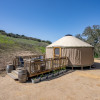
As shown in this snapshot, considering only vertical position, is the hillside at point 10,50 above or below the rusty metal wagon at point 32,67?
above

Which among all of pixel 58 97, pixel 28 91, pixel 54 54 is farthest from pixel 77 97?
pixel 54 54

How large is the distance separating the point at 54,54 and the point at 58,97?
17.4 feet

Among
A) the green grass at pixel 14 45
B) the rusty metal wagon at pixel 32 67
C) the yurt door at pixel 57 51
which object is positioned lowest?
the rusty metal wagon at pixel 32 67

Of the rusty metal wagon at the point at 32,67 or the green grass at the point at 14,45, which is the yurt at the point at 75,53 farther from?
the green grass at the point at 14,45

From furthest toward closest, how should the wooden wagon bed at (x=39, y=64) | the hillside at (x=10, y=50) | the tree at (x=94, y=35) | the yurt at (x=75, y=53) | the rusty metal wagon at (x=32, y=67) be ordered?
the tree at (x=94, y=35) → the hillside at (x=10, y=50) → the yurt at (x=75, y=53) → the wooden wagon bed at (x=39, y=64) → the rusty metal wagon at (x=32, y=67)

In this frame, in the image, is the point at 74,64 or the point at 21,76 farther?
the point at 74,64

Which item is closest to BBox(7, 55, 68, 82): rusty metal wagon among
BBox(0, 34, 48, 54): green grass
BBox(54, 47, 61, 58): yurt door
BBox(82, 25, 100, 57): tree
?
BBox(54, 47, 61, 58): yurt door

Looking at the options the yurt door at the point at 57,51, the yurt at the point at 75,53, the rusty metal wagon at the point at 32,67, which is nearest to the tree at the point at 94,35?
the yurt at the point at 75,53

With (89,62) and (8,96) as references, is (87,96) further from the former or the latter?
(89,62)

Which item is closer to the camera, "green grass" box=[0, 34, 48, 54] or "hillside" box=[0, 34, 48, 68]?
"hillside" box=[0, 34, 48, 68]

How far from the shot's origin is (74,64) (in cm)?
780

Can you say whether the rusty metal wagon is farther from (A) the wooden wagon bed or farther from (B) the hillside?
(B) the hillside

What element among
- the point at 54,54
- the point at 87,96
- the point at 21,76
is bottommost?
the point at 87,96

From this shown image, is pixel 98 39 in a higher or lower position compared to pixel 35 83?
higher
